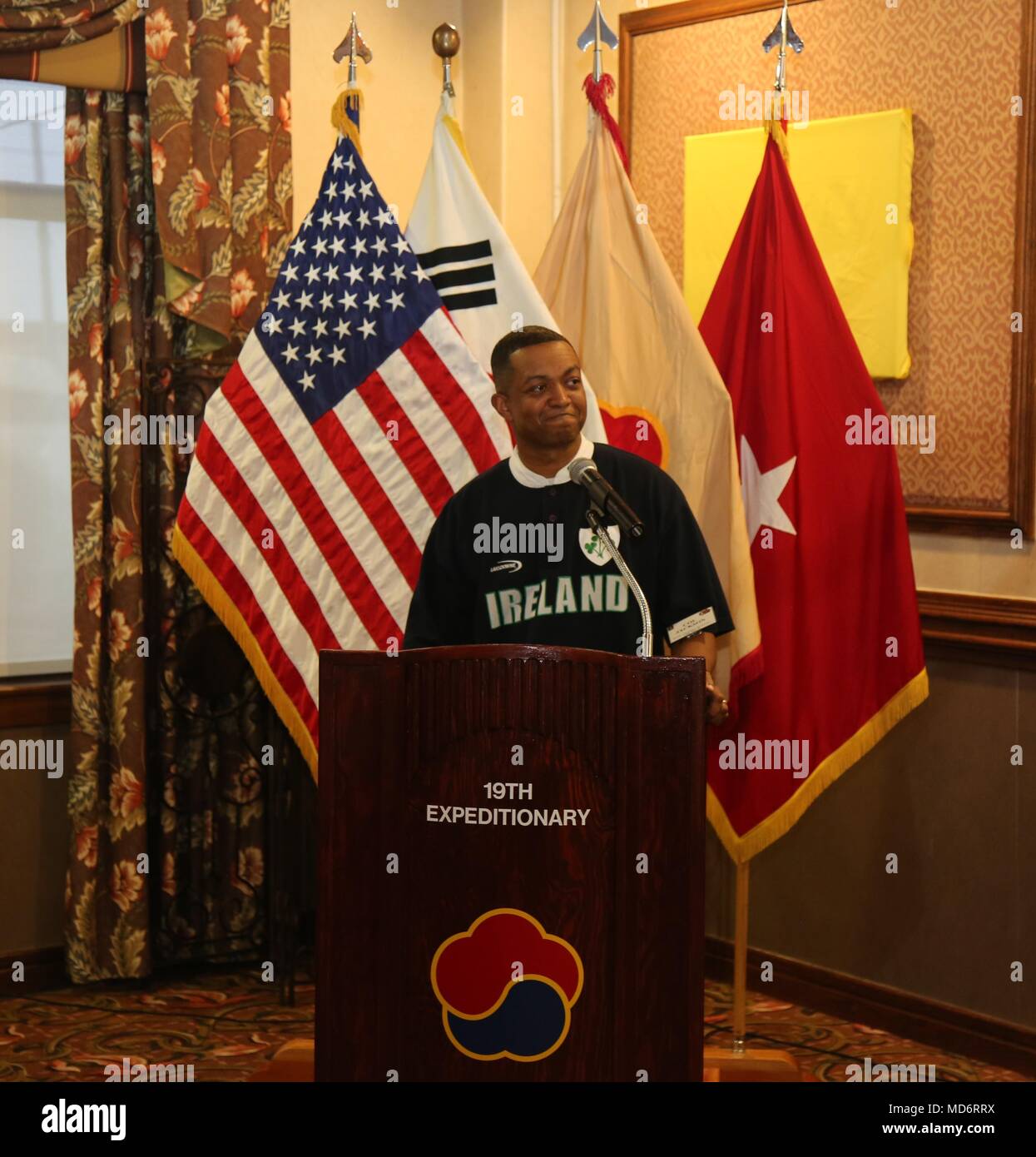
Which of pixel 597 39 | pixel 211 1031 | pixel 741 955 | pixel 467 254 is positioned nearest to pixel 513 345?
pixel 467 254

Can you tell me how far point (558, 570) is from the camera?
2.40 meters

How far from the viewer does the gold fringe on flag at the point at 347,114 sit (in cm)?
314

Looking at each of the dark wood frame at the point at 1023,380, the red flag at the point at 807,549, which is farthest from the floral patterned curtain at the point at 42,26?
the dark wood frame at the point at 1023,380

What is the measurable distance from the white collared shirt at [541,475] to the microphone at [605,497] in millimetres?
367

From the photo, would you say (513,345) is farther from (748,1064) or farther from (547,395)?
(748,1064)

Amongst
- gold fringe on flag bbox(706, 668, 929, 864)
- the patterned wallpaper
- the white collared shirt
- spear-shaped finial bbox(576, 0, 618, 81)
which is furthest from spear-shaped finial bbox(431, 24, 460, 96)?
gold fringe on flag bbox(706, 668, 929, 864)

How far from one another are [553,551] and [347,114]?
1.31 metres

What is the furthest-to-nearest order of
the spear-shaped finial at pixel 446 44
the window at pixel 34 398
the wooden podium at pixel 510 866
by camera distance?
the window at pixel 34 398 < the spear-shaped finial at pixel 446 44 < the wooden podium at pixel 510 866

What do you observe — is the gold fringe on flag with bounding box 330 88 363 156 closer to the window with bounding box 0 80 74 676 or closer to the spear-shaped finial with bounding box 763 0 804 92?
the window with bounding box 0 80 74 676

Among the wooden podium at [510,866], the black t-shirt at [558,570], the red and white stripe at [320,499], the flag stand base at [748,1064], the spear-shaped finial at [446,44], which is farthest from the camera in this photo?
the spear-shaped finial at [446,44]

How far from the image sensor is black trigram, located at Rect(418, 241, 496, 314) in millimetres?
3084

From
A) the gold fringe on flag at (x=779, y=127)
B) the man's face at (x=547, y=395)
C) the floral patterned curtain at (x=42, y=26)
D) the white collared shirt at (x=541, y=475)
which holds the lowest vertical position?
the white collared shirt at (x=541, y=475)

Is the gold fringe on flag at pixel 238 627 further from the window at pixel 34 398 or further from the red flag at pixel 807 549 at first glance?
the red flag at pixel 807 549

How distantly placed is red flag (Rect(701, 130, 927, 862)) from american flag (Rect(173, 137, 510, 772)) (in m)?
0.67
